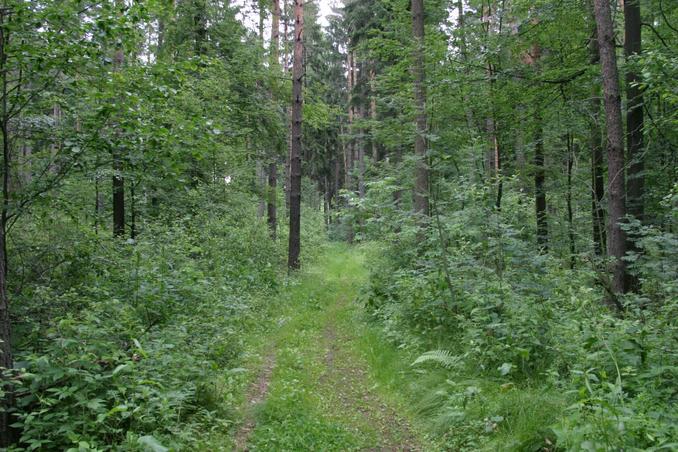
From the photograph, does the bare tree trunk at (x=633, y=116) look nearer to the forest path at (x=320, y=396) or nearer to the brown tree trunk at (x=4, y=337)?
the forest path at (x=320, y=396)

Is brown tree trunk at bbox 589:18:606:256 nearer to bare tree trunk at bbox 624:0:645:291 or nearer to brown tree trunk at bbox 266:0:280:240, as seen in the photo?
bare tree trunk at bbox 624:0:645:291

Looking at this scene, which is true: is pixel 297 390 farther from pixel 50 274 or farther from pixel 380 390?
pixel 50 274

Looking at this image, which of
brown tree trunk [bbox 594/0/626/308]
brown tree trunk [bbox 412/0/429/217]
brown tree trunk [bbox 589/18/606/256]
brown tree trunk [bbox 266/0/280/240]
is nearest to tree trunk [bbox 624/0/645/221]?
brown tree trunk [bbox 589/18/606/256]

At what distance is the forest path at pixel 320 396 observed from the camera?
4.89 meters

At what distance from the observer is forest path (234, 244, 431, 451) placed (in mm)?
4891

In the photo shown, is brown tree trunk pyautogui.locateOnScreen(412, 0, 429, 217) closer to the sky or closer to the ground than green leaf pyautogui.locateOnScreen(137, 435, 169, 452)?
closer to the sky

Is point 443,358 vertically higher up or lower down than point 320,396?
higher up

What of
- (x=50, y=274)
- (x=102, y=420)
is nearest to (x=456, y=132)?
(x=50, y=274)

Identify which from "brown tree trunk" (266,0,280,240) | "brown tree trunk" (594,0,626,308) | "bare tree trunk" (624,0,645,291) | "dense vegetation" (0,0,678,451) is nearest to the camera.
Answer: "dense vegetation" (0,0,678,451)

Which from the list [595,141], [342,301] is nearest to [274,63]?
[342,301]

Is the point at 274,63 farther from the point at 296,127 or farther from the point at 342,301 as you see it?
the point at 342,301

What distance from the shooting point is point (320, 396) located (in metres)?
6.07

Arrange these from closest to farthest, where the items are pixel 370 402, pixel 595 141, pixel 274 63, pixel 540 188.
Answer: pixel 370 402
pixel 595 141
pixel 540 188
pixel 274 63

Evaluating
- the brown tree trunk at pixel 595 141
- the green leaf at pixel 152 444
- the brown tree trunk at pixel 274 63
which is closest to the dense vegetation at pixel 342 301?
the green leaf at pixel 152 444
